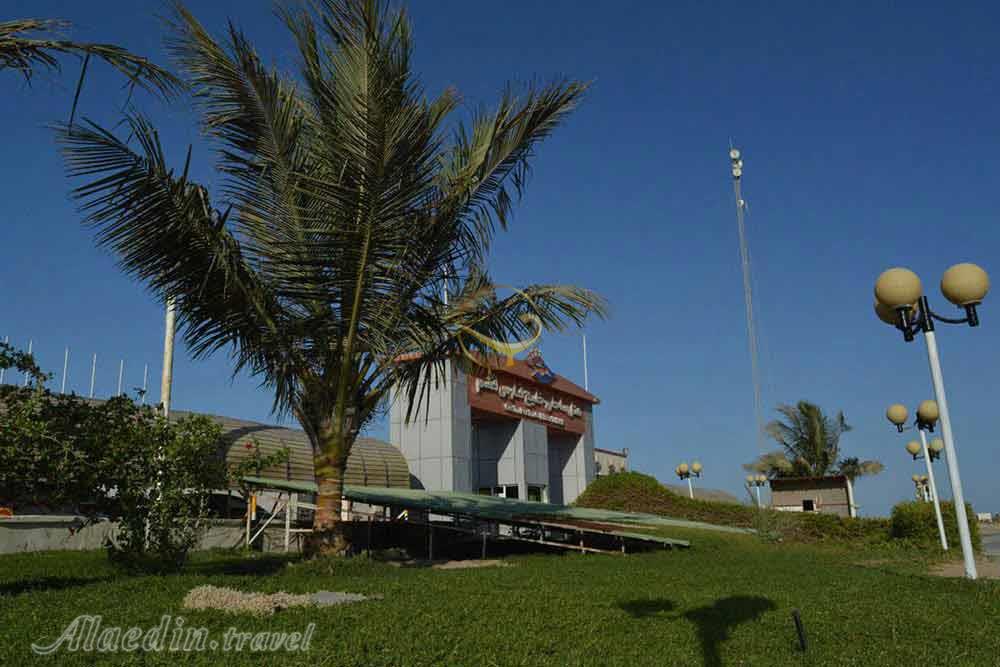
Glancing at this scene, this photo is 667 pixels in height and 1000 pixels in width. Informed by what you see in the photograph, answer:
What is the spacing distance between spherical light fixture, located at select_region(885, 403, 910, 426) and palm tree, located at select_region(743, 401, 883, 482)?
21972 millimetres

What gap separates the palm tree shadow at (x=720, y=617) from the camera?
591 centimetres

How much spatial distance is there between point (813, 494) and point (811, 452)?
7.62 m

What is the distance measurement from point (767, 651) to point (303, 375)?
7.47 meters

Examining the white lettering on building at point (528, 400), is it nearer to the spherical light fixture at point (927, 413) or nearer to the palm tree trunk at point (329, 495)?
the spherical light fixture at point (927, 413)

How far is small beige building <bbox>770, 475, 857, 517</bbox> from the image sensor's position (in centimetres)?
2966

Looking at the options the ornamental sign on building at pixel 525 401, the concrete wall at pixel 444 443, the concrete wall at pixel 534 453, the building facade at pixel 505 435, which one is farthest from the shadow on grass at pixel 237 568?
the concrete wall at pixel 534 453

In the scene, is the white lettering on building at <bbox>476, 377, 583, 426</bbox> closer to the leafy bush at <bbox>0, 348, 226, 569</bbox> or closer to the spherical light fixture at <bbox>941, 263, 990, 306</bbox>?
Answer: the leafy bush at <bbox>0, 348, 226, 569</bbox>

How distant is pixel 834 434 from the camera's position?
37250 mm

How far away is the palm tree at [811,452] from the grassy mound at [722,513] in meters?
8.69

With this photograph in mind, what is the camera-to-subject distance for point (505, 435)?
30281mm

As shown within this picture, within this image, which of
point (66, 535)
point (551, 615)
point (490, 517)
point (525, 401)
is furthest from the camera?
point (525, 401)

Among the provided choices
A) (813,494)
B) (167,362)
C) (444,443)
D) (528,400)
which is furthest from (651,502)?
(167,362)

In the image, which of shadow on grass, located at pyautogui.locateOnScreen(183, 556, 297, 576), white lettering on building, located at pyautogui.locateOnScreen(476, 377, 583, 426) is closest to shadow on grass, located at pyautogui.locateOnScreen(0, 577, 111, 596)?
shadow on grass, located at pyautogui.locateOnScreen(183, 556, 297, 576)

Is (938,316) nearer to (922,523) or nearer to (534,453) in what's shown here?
(922,523)
